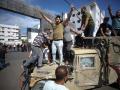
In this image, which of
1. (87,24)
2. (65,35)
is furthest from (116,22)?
(65,35)

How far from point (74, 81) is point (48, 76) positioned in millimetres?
881

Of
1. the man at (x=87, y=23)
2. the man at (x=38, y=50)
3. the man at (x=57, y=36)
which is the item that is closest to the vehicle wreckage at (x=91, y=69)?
the man at (x=38, y=50)

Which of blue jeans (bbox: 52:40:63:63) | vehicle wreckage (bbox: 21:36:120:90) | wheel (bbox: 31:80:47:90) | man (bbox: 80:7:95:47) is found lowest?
wheel (bbox: 31:80:47:90)

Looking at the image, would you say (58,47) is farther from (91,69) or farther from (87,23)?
(87,23)

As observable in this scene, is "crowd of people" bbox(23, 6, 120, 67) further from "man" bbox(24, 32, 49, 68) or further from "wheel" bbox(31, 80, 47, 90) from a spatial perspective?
"wheel" bbox(31, 80, 47, 90)

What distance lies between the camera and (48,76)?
23.6ft

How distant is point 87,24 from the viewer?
8.70m

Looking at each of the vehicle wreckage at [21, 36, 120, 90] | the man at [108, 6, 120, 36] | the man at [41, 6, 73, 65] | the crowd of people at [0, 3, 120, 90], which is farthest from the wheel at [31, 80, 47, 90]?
the man at [108, 6, 120, 36]

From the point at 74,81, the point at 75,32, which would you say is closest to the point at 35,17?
the point at 75,32

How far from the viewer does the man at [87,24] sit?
8.54 m

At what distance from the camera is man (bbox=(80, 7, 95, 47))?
8543mm

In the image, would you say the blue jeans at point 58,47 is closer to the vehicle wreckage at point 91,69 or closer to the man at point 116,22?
the vehicle wreckage at point 91,69

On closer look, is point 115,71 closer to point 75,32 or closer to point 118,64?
point 118,64

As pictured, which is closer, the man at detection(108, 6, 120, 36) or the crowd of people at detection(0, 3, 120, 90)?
the crowd of people at detection(0, 3, 120, 90)
